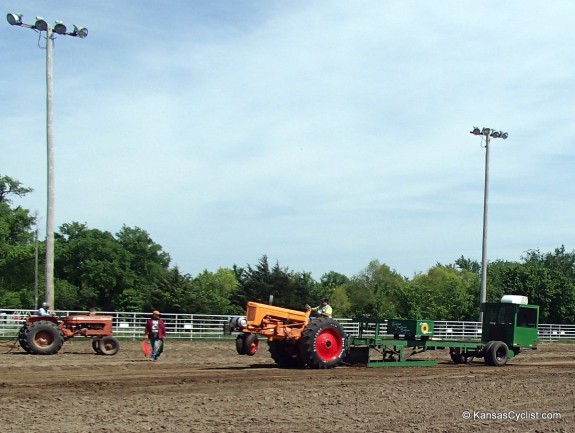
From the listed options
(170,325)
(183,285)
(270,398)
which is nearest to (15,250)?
(183,285)

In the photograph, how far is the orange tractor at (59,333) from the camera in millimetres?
24016

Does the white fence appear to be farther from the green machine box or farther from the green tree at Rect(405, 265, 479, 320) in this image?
the green tree at Rect(405, 265, 479, 320)

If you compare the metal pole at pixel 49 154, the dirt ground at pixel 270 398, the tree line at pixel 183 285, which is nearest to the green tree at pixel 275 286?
the tree line at pixel 183 285

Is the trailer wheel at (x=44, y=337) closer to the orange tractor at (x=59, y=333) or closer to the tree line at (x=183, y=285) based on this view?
the orange tractor at (x=59, y=333)

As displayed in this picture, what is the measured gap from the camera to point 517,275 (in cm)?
6425

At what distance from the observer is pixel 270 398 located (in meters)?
14.0

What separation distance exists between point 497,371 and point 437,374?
217 cm

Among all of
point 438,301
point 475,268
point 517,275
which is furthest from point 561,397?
point 475,268

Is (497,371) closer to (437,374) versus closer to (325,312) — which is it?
(437,374)

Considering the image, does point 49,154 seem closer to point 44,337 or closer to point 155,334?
point 44,337

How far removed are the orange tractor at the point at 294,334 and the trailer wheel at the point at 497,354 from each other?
5084 millimetres

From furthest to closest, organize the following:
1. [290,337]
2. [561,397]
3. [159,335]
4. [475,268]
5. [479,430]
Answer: [475,268]
[159,335]
[290,337]
[561,397]
[479,430]

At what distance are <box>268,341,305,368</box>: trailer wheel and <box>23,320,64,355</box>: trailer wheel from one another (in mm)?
7149

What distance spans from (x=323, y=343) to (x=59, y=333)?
862 cm
